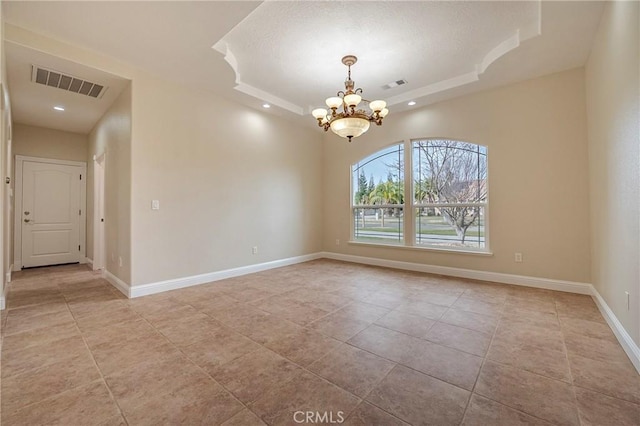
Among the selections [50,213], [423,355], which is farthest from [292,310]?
[50,213]

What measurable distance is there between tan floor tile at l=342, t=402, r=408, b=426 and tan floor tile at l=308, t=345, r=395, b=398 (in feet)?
0.39

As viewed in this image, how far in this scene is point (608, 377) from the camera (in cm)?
179

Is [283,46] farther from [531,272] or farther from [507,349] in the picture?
[531,272]

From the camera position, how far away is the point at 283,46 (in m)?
3.28

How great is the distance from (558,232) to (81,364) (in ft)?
17.7

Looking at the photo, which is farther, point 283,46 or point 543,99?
point 543,99

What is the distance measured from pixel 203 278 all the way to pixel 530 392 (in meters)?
3.97

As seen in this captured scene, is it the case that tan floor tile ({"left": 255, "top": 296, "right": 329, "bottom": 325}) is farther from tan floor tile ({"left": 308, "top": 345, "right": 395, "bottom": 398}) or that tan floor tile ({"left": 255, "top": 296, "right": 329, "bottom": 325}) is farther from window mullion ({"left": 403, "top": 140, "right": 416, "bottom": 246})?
window mullion ({"left": 403, "top": 140, "right": 416, "bottom": 246})

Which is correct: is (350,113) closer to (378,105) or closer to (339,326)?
(378,105)

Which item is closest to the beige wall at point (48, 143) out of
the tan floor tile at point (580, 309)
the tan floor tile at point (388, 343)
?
the tan floor tile at point (388, 343)

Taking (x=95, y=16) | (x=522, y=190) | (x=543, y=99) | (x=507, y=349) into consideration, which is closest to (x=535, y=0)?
(x=543, y=99)

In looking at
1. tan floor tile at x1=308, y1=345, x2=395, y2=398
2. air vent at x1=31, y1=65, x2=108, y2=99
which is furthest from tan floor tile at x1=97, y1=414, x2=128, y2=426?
air vent at x1=31, y1=65, x2=108, y2=99

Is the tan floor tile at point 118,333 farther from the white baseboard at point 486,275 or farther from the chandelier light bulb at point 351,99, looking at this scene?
the white baseboard at point 486,275

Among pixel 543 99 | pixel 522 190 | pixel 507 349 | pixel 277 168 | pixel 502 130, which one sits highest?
pixel 543 99
